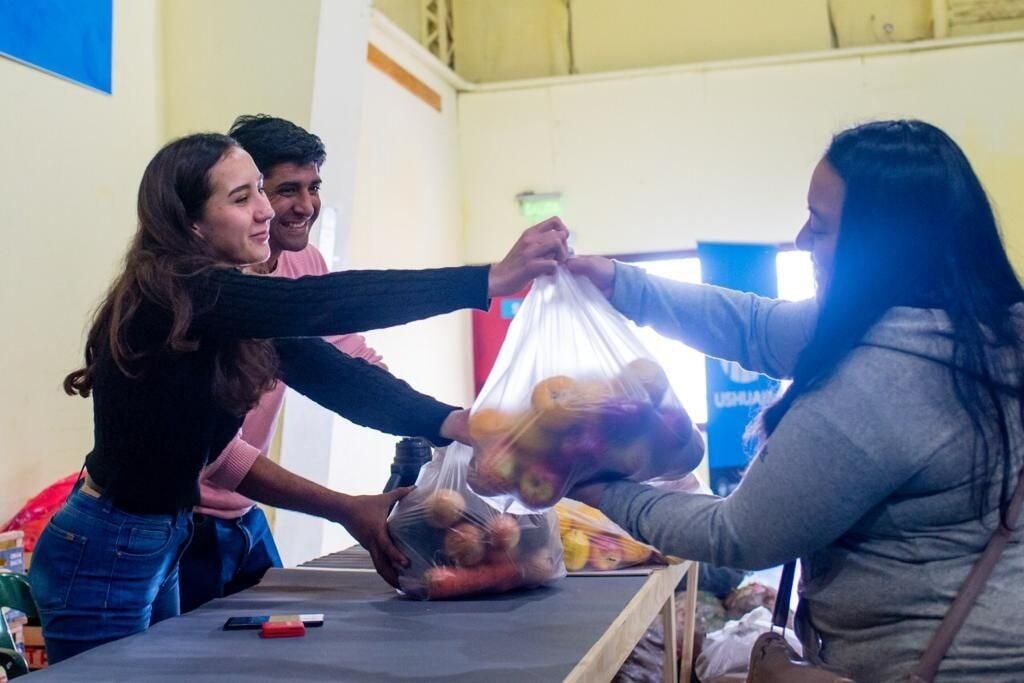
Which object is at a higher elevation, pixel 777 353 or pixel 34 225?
pixel 34 225

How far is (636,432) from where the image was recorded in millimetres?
1219

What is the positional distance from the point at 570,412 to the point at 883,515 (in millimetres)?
362

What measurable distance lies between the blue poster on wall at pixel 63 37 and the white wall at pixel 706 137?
10.5ft

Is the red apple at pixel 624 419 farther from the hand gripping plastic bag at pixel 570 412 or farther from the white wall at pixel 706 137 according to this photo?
the white wall at pixel 706 137

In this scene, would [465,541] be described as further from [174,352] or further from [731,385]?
[731,385]

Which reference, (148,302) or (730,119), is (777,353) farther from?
(730,119)

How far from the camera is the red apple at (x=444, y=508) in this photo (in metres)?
1.42

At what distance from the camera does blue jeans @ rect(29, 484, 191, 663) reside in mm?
1336

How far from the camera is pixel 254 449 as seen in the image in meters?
1.63

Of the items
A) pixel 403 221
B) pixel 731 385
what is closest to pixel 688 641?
pixel 731 385

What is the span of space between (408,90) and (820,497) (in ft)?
13.8

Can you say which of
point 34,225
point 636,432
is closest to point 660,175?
point 34,225

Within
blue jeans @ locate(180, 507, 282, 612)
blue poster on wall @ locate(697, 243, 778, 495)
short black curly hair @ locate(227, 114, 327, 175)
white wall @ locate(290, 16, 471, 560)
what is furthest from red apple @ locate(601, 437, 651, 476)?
blue poster on wall @ locate(697, 243, 778, 495)

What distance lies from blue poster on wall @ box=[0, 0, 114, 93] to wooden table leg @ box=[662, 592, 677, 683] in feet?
5.94
